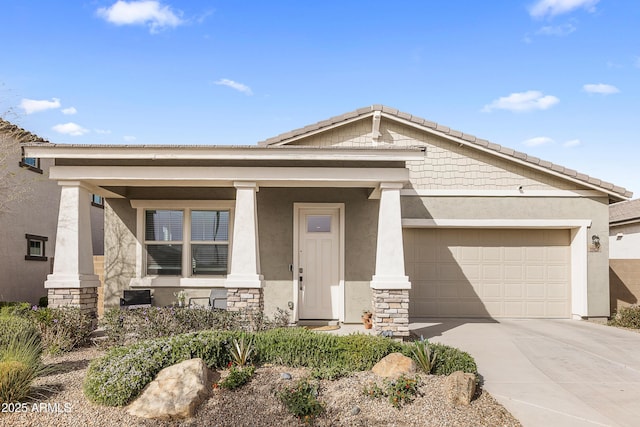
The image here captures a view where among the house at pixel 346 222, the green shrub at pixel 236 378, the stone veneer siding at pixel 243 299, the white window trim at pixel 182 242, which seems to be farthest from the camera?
the white window trim at pixel 182 242

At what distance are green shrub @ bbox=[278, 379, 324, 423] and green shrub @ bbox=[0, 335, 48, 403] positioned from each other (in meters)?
3.05

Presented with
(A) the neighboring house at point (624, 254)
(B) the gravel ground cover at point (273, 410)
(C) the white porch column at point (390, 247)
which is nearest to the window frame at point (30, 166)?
(B) the gravel ground cover at point (273, 410)

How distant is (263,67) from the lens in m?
11.8

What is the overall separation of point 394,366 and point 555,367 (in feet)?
9.15

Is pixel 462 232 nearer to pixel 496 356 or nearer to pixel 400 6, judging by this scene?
pixel 496 356

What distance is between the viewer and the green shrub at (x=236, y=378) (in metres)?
5.55

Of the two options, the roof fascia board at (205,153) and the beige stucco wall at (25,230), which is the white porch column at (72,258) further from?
the beige stucco wall at (25,230)

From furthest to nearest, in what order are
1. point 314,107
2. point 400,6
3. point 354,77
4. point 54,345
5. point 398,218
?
point 314,107
point 354,77
point 400,6
point 398,218
point 54,345

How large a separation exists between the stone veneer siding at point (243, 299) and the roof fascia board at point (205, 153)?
8.39ft

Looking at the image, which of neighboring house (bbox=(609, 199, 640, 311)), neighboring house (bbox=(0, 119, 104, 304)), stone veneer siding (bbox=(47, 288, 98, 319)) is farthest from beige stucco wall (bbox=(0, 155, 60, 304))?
neighboring house (bbox=(609, 199, 640, 311))

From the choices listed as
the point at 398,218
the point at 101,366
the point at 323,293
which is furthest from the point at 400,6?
the point at 101,366

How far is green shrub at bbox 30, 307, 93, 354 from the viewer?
7.52 metres

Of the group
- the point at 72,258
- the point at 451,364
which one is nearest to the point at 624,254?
the point at 451,364

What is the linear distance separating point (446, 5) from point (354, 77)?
2.97 m
